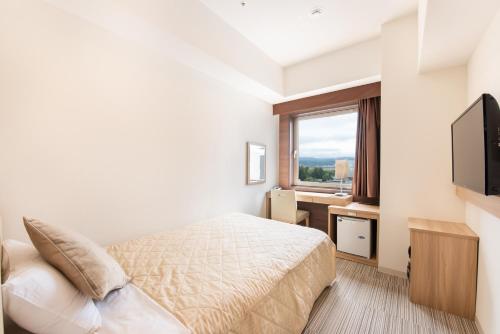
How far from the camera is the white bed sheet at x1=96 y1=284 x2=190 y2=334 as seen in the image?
3.12 ft

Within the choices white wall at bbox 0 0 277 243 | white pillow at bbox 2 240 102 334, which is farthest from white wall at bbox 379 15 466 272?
white pillow at bbox 2 240 102 334

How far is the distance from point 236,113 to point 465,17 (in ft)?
8.15

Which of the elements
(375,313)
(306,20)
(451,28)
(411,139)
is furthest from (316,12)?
(375,313)

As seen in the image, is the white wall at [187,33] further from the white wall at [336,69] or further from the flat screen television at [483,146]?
the flat screen television at [483,146]

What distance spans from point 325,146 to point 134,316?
3599 mm

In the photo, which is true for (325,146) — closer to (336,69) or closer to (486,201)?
(336,69)

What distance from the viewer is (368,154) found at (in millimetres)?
3100

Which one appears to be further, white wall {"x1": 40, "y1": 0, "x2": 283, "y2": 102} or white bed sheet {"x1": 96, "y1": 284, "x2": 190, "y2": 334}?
white wall {"x1": 40, "y1": 0, "x2": 283, "y2": 102}

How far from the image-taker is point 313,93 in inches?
138

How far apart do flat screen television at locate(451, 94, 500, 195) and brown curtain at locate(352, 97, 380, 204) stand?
1.52 metres

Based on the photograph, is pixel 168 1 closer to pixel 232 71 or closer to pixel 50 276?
pixel 232 71

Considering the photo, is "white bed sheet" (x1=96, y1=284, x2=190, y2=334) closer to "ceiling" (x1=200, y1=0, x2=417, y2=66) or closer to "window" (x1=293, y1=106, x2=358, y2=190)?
"ceiling" (x1=200, y1=0, x2=417, y2=66)

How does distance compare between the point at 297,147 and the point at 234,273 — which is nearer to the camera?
the point at 234,273

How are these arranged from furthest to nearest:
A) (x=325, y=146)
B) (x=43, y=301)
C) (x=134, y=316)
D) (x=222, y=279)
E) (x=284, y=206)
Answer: (x=325, y=146) < (x=284, y=206) < (x=222, y=279) < (x=134, y=316) < (x=43, y=301)
